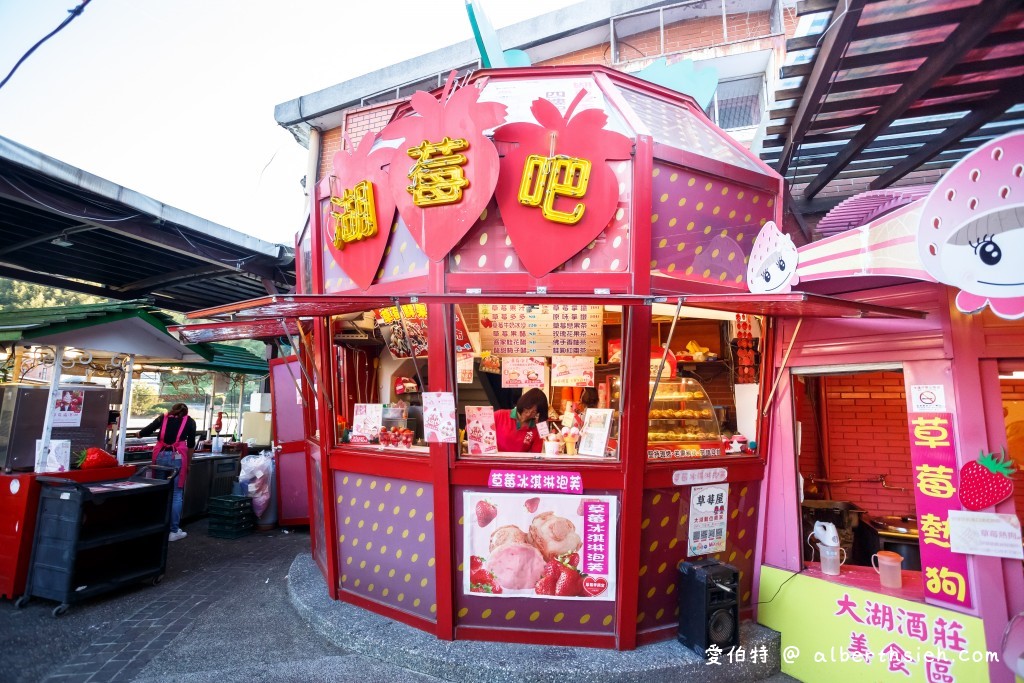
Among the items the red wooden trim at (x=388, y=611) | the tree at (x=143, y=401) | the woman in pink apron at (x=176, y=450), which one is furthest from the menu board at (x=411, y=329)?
the tree at (x=143, y=401)

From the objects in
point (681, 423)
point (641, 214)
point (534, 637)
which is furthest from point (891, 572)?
point (641, 214)

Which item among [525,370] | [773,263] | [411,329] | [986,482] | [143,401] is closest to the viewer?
[986,482]

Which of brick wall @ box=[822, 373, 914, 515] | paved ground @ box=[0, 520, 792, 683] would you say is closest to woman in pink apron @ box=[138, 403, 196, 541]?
paved ground @ box=[0, 520, 792, 683]

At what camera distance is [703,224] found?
5.11 m

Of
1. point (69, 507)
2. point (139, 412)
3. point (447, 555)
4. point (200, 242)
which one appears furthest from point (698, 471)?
point (139, 412)

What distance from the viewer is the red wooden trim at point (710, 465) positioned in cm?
488

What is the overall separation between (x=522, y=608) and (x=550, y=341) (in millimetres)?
2646

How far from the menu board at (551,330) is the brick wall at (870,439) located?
420cm

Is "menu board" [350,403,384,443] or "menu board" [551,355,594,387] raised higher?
"menu board" [551,355,594,387]

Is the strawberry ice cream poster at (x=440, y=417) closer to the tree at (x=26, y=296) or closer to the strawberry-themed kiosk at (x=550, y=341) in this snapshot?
the strawberry-themed kiosk at (x=550, y=341)

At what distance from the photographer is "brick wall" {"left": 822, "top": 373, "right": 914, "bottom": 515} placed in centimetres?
701

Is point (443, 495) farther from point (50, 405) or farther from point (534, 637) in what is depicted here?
Result: point (50, 405)

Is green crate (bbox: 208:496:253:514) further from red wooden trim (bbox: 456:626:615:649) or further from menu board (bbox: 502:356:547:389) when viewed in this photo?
menu board (bbox: 502:356:547:389)

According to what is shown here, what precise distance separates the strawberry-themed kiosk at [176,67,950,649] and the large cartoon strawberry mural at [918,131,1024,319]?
88 centimetres
